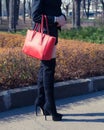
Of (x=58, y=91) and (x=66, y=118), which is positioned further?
(x=58, y=91)

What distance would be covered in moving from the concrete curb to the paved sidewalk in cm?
10

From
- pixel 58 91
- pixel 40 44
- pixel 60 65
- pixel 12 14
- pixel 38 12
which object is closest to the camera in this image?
pixel 40 44

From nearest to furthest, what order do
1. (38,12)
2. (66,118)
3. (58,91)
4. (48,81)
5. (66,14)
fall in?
(38,12) → (48,81) → (66,118) → (58,91) → (66,14)

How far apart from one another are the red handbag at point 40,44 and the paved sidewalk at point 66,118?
859 mm

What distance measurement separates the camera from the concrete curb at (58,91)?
5574mm

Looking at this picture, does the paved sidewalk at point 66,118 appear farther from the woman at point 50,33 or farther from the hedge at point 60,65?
the hedge at point 60,65

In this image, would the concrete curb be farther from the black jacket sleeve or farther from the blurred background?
the blurred background

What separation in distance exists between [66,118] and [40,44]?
43.3 inches

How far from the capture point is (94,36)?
1051cm

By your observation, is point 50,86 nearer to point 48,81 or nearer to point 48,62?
point 48,81

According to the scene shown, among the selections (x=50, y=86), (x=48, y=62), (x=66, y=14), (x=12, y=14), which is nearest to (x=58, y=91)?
(x=50, y=86)

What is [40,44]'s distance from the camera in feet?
15.4

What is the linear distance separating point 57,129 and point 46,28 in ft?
3.91

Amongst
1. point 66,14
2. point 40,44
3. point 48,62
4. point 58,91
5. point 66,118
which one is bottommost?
point 66,118
